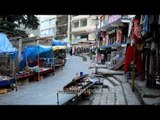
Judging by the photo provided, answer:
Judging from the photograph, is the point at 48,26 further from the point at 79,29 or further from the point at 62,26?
the point at 79,29

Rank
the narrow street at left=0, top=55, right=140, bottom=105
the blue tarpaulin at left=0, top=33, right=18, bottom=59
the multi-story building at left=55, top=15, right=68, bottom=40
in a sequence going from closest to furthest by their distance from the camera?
the narrow street at left=0, top=55, right=140, bottom=105 → the blue tarpaulin at left=0, top=33, right=18, bottom=59 → the multi-story building at left=55, top=15, right=68, bottom=40

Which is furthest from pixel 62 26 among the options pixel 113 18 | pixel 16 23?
pixel 16 23

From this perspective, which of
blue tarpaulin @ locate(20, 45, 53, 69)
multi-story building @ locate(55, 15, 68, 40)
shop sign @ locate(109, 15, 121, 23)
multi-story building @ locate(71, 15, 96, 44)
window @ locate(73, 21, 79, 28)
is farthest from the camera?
multi-story building @ locate(55, 15, 68, 40)

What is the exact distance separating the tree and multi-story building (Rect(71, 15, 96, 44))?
24658 millimetres

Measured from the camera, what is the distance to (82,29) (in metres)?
53.8

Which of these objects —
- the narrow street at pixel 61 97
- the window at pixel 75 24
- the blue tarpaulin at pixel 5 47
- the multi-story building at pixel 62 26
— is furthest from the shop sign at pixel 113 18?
the multi-story building at pixel 62 26

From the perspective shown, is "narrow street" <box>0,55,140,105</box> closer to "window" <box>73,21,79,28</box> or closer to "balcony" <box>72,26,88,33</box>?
"balcony" <box>72,26,88,33</box>

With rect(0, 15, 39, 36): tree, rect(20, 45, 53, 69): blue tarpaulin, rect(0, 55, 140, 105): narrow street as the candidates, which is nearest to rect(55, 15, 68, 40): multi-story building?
rect(0, 15, 39, 36): tree

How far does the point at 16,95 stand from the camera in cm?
1380

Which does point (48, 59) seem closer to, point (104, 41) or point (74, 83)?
point (74, 83)

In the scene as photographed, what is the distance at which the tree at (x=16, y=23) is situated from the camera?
2257 cm

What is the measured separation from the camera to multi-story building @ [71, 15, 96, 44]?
50344 mm

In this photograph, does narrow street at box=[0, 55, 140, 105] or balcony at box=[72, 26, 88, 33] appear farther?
balcony at box=[72, 26, 88, 33]
